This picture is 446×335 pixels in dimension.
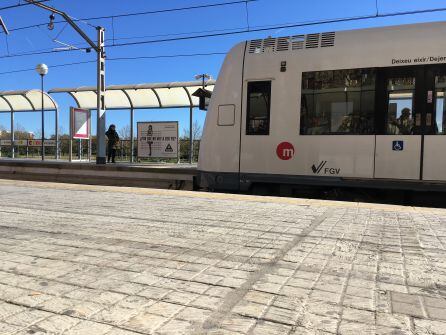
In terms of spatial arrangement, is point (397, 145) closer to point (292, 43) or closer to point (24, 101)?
point (292, 43)

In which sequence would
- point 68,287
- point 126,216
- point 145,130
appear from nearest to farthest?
point 68,287
point 126,216
point 145,130

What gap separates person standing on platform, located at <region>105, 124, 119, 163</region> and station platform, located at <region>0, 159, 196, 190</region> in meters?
4.31

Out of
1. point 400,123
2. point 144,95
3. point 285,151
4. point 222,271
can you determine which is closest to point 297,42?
point 285,151

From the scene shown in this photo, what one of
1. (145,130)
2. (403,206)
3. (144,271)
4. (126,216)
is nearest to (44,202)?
(126,216)

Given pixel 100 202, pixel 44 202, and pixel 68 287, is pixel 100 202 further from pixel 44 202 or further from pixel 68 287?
pixel 68 287

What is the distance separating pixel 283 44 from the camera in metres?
8.45

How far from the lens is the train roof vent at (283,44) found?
8.39 metres

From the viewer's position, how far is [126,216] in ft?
20.5

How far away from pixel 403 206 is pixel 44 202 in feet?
19.6

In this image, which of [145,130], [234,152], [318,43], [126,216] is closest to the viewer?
[126,216]

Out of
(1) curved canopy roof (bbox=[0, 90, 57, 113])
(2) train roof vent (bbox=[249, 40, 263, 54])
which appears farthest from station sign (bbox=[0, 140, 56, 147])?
(2) train roof vent (bbox=[249, 40, 263, 54])

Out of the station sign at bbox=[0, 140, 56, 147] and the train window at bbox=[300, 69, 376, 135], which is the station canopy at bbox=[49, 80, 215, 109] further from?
the train window at bbox=[300, 69, 376, 135]

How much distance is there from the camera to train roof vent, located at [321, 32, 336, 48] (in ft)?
26.4

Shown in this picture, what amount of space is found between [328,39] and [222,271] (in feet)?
18.7
